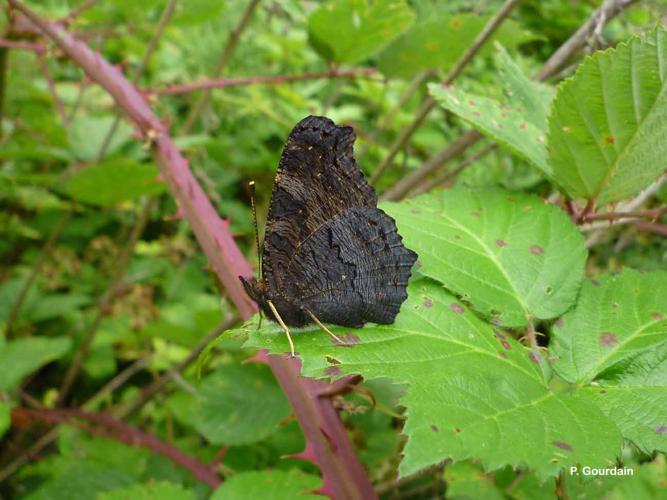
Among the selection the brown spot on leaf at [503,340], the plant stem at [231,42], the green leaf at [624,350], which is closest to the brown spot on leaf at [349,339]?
the brown spot on leaf at [503,340]

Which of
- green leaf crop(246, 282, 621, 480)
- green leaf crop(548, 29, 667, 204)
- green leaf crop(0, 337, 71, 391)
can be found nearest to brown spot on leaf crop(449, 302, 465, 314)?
green leaf crop(246, 282, 621, 480)

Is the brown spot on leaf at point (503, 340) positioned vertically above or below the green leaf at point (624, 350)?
above

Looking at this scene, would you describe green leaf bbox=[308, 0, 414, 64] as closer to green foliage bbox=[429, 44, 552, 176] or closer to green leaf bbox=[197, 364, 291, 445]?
green foliage bbox=[429, 44, 552, 176]

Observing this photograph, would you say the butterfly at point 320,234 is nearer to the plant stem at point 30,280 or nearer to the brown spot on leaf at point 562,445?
the brown spot on leaf at point 562,445

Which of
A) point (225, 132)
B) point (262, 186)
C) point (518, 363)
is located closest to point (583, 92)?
point (518, 363)

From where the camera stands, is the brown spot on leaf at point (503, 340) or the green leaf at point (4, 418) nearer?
the brown spot on leaf at point (503, 340)

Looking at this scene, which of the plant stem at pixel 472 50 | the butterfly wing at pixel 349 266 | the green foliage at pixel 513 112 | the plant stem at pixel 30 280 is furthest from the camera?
the plant stem at pixel 30 280

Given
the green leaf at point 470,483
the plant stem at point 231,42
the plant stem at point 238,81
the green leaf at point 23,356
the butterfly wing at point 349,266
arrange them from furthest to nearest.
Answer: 1. the plant stem at point 231,42
2. the green leaf at point 23,356
3. the plant stem at point 238,81
4. the green leaf at point 470,483
5. the butterfly wing at point 349,266

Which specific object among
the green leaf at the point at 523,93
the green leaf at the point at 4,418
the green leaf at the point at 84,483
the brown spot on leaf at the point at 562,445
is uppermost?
the green leaf at the point at 523,93

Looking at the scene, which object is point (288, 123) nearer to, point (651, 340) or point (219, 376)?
point (219, 376)
